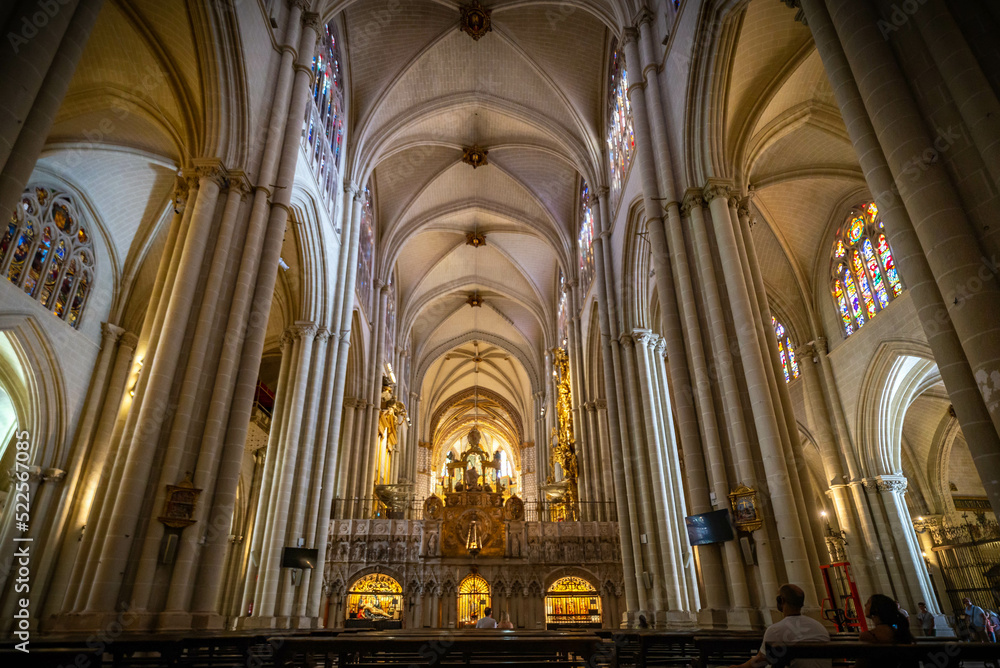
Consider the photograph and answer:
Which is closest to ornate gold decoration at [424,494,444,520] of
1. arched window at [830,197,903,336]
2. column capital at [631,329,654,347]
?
column capital at [631,329,654,347]

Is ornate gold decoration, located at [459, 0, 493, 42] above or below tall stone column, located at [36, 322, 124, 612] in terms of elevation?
above

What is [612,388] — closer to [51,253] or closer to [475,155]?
[475,155]

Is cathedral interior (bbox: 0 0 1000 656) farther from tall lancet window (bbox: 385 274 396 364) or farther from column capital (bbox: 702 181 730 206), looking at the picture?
tall lancet window (bbox: 385 274 396 364)

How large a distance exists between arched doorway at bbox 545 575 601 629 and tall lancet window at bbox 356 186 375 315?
11669mm

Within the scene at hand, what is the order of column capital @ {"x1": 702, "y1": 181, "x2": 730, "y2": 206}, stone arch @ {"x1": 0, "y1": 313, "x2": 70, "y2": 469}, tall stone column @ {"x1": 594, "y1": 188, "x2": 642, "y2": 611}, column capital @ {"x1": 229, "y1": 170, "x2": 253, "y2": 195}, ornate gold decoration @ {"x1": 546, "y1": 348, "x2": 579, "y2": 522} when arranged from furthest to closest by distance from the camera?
ornate gold decoration @ {"x1": 546, "y1": 348, "x2": 579, "y2": 522}
tall stone column @ {"x1": 594, "y1": 188, "x2": 642, "y2": 611}
stone arch @ {"x1": 0, "y1": 313, "x2": 70, "y2": 469}
column capital @ {"x1": 702, "y1": 181, "x2": 730, "y2": 206}
column capital @ {"x1": 229, "y1": 170, "x2": 253, "y2": 195}

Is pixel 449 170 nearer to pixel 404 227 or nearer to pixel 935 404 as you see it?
pixel 404 227

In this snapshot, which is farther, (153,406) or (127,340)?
(127,340)

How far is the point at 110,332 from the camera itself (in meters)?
16.9

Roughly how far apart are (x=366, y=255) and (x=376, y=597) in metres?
12.3

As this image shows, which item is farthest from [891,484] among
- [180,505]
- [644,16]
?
[180,505]

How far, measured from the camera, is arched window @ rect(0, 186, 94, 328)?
45.7 ft

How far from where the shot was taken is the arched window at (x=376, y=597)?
56.9 ft

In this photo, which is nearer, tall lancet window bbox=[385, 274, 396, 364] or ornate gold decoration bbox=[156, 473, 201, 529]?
ornate gold decoration bbox=[156, 473, 201, 529]

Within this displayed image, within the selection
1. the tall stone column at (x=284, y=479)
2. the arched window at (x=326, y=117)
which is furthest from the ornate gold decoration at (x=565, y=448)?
the arched window at (x=326, y=117)
